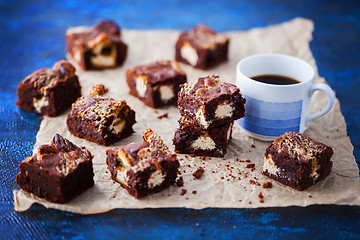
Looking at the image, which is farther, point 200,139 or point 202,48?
point 202,48

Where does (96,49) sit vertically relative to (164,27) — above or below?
above

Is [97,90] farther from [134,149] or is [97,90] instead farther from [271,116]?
[271,116]

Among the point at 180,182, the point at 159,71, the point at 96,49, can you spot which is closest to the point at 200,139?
the point at 180,182

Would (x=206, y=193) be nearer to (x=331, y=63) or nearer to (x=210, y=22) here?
(x=331, y=63)

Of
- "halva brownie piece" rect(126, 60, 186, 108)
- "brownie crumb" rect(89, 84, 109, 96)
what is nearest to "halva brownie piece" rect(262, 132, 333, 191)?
"halva brownie piece" rect(126, 60, 186, 108)

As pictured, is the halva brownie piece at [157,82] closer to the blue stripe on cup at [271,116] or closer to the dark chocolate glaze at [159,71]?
the dark chocolate glaze at [159,71]

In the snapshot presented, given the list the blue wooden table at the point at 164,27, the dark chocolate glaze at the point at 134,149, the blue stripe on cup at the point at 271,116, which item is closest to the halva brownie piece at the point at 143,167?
the dark chocolate glaze at the point at 134,149

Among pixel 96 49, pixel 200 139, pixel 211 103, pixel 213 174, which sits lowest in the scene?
pixel 213 174
